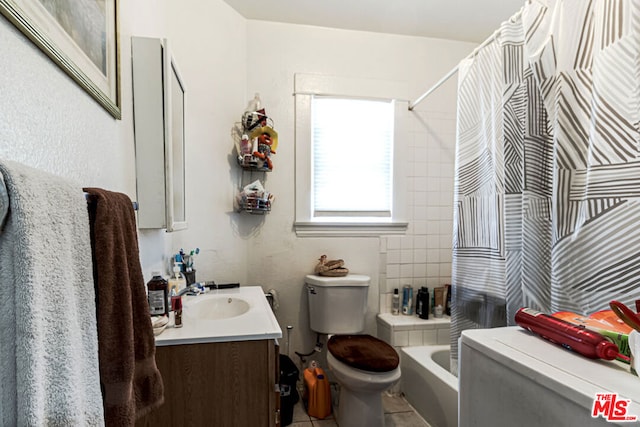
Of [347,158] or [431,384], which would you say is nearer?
[431,384]

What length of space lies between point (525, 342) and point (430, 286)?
164cm

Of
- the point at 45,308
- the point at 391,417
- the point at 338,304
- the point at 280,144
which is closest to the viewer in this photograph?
the point at 45,308

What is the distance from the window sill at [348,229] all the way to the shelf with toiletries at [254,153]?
0.97 ft

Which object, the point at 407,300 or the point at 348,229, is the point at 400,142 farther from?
the point at 407,300

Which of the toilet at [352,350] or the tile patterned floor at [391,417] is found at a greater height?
the toilet at [352,350]

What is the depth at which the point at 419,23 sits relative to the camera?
204 centimetres

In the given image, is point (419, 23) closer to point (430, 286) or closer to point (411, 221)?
point (411, 221)

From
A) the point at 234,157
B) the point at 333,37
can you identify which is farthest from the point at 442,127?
the point at 234,157

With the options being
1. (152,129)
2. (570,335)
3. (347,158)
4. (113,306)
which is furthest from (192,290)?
(570,335)

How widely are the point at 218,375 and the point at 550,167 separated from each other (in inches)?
53.1

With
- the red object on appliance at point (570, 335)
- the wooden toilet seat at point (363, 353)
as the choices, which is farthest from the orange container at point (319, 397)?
the red object on appliance at point (570, 335)

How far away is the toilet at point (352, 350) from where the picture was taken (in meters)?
1.48

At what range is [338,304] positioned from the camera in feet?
6.25
